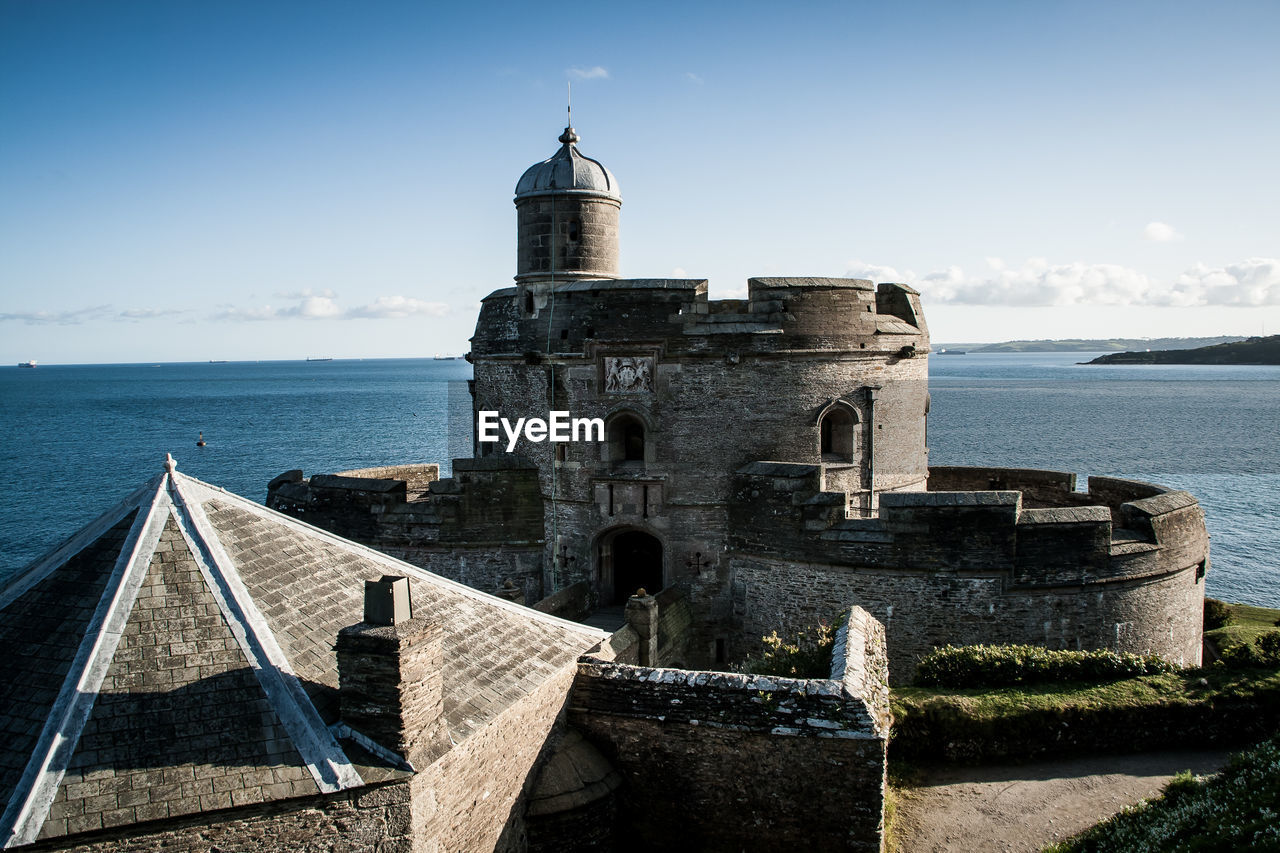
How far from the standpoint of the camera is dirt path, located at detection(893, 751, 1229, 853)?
38.2 ft

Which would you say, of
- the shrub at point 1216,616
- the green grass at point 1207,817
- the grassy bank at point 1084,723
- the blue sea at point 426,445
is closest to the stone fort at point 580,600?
the grassy bank at point 1084,723

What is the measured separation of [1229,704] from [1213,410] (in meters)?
103

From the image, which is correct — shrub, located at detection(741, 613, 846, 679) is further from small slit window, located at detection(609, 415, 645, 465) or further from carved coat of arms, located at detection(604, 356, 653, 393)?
carved coat of arms, located at detection(604, 356, 653, 393)

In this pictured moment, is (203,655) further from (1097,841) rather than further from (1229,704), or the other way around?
(1229,704)

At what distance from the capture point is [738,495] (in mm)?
19000

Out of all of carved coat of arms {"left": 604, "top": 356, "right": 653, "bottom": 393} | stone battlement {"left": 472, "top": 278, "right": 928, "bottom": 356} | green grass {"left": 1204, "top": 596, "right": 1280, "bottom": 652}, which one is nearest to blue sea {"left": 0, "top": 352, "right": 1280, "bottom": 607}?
green grass {"left": 1204, "top": 596, "right": 1280, "bottom": 652}

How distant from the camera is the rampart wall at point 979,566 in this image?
17.2 meters

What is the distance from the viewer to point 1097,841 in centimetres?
1061

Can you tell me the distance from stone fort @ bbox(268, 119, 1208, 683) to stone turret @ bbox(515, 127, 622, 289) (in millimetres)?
44

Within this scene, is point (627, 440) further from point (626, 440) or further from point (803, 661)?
point (803, 661)

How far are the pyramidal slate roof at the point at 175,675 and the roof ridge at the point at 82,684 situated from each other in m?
0.01

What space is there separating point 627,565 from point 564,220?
776 centimetres

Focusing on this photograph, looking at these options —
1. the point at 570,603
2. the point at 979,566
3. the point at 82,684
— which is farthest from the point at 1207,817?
the point at 570,603

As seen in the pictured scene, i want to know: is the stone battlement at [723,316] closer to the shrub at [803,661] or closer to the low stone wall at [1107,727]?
the shrub at [803,661]
